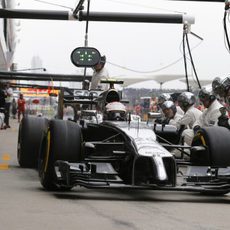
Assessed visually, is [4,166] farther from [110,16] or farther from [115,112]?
[110,16]

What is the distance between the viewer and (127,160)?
8.11 metres

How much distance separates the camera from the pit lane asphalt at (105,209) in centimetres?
606

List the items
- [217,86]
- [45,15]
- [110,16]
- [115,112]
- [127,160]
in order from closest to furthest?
[127,160] < [115,112] < [217,86] < [45,15] < [110,16]

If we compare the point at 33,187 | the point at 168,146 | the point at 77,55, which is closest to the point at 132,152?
the point at 168,146

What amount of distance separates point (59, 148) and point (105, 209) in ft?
A: 4.53

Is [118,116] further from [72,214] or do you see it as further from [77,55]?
[72,214]

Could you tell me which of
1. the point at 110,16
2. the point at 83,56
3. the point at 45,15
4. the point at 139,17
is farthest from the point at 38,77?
the point at 83,56

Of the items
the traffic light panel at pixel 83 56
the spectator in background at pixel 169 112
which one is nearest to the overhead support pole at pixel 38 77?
the spectator in background at pixel 169 112

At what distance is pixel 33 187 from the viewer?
8.74 m

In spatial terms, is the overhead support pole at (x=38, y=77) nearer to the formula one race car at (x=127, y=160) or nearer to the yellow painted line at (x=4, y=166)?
the yellow painted line at (x=4, y=166)

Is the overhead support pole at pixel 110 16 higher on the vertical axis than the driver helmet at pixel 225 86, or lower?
higher

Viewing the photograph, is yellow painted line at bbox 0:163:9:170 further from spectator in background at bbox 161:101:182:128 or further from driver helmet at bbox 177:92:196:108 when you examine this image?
driver helmet at bbox 177:92:196:108

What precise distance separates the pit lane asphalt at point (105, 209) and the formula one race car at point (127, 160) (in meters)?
0.19

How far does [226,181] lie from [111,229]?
8.54 feet
